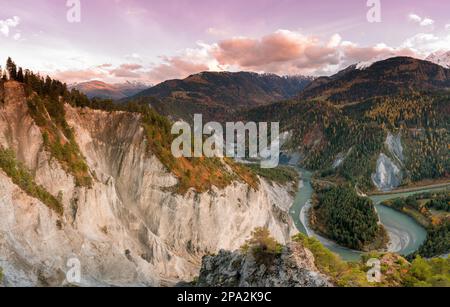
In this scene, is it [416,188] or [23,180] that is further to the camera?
[416,188]

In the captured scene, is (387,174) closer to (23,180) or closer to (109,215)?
(109,215)

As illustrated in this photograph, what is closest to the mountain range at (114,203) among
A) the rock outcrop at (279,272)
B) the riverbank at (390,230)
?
the rock outcrop at (279,272)

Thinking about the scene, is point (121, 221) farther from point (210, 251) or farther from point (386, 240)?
point (386, 240)

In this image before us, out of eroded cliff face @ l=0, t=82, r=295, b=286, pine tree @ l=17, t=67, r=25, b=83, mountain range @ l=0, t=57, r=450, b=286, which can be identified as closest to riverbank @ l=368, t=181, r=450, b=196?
mountain range @ l=0, t=57, r=450, b=286

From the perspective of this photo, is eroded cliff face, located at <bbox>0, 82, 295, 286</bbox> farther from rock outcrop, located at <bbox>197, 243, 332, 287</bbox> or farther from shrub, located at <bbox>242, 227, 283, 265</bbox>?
shrub, located at <bbox>242, 227, 283, 265</bbox>

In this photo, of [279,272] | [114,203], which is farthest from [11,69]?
[279,272]

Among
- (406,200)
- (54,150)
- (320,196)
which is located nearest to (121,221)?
(54,150)
